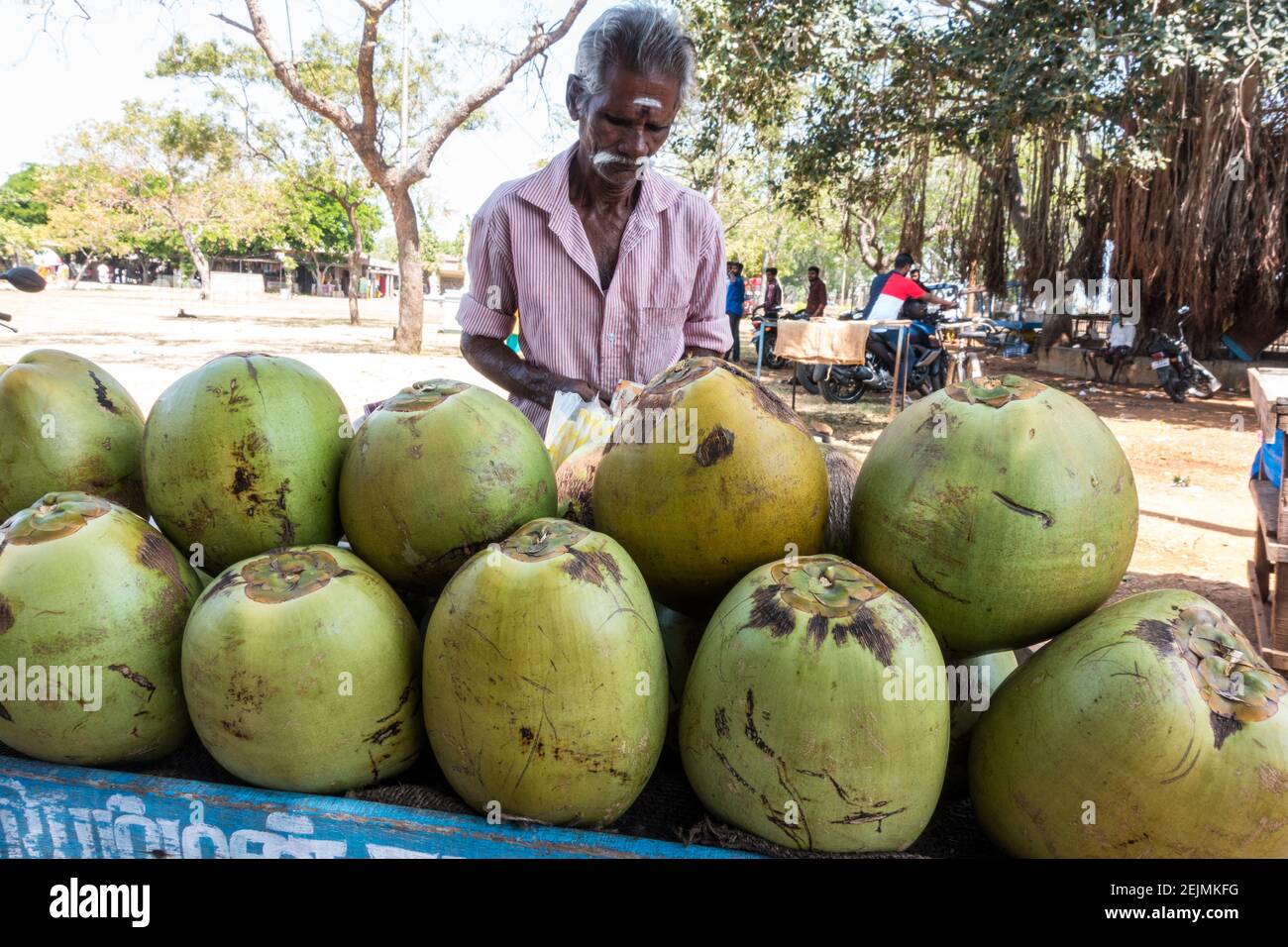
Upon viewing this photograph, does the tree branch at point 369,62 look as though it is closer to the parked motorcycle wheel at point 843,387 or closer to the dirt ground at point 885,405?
the dirt ground at point 885,405

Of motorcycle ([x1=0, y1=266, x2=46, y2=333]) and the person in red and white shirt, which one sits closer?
motorcycle ([x1=0, y1=266, x2=46, y2=333])

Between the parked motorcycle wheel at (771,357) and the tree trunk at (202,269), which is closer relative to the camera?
the parked motorcycle wheel at (771,357)

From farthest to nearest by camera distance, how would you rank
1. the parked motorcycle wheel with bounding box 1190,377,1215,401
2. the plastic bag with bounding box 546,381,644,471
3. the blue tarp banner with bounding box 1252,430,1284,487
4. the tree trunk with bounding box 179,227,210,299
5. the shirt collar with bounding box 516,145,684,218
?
the tree trunk with bounding box 179,227,210,299 → the parked motorcycle wheel with bounding box 1190,377,1215,401 → the blue tarp banner with bounding box 1252,430,1284,487 → the shirt collar with bounding box 516,145,684,218 → the plastic bag with bounding box 546,381,644,471

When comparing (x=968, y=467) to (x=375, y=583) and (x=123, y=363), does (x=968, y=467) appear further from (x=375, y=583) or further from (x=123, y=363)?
(x=123, y=363)

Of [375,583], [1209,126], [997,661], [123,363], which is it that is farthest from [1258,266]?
[123,363]

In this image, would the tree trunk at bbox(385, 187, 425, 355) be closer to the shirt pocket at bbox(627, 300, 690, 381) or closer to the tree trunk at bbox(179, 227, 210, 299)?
the shirt pocket at bbox(627, 300, 690, 381)

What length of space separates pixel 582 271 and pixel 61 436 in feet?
4.50

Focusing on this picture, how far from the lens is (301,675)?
1.04 metres

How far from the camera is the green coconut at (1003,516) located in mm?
1102

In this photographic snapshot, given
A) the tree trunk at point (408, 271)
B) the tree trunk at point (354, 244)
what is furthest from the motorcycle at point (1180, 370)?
the tree trunk at point (354, 244)

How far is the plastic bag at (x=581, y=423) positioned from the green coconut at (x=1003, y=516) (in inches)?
25.7

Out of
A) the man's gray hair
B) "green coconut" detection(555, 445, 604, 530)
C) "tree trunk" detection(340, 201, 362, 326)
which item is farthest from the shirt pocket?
"tree trunk" detection(340, 201, 362, 326)

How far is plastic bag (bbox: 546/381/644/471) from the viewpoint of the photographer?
5.73 ft

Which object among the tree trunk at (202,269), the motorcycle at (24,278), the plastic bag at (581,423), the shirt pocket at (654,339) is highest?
the tree trunk at (202,269)
